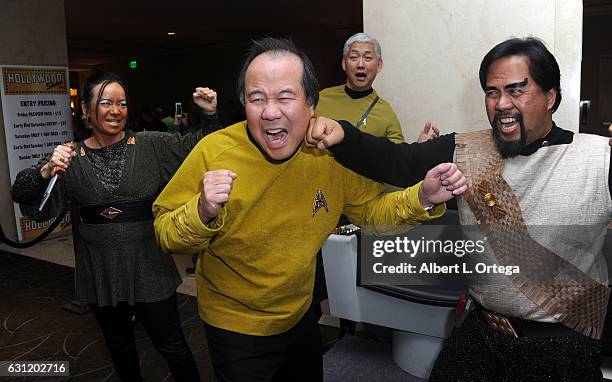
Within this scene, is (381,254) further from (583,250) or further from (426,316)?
(583,250)

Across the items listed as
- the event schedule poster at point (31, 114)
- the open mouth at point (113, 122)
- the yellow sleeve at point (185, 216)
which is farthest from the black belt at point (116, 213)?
the event schedule poster at point (31, 114)

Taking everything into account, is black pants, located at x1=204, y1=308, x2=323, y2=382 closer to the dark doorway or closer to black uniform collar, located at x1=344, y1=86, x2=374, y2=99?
black uniform collar, located at x1=344, y1=86, x2=374, y2=99

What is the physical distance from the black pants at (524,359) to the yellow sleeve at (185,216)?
0.76m

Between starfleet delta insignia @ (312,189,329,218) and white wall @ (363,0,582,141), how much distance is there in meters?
1.41

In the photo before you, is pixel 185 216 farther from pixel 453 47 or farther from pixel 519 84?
pixel 453 47

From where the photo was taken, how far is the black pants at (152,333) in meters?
2.11

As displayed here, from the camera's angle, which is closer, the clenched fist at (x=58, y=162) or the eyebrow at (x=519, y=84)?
the eyebrow at (x=519, y=84)

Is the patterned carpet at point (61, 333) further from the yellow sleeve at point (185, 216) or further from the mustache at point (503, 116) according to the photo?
the mustache at point (503, 116)

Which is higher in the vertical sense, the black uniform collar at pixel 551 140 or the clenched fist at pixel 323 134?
the clenched fist at pixel 323 134

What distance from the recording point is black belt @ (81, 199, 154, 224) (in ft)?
6.92

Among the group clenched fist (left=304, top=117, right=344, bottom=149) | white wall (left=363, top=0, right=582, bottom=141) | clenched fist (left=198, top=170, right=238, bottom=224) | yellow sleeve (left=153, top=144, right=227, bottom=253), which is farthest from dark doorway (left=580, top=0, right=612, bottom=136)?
clenched fist (left=198, top=170, right=238, bottom=224)

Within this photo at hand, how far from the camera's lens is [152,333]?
2117mm

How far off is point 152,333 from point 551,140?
1.62 metres

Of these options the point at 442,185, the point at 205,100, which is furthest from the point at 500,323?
the point at 205,100
